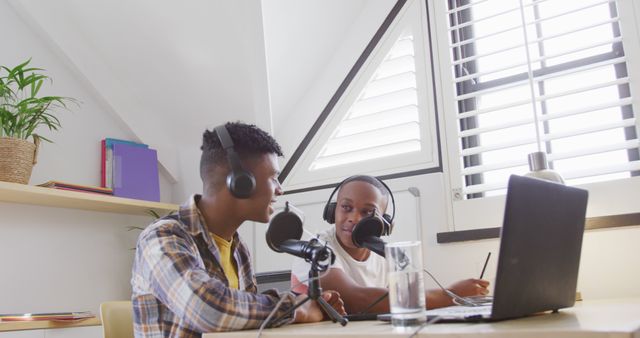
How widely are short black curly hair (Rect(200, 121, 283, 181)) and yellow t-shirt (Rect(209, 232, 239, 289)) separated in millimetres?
180

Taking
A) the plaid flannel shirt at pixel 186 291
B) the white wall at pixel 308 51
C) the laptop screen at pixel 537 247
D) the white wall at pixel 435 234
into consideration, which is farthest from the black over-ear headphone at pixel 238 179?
the white wall at pixel 308 51

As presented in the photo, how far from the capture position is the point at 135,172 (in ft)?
10.4

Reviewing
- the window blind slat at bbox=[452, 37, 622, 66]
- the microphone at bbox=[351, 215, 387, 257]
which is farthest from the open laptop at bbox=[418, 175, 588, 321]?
the window blind slat at bbox=[452, 37, 622, 66]

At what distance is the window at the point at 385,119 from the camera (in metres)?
2.80

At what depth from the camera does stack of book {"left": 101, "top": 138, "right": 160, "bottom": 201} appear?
10.1 feet

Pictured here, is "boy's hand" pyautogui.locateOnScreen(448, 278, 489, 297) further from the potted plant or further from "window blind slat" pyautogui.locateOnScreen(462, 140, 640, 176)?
the potted plant

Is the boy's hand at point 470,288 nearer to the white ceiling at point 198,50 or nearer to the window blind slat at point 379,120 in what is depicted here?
the window blind slat at point 379,120

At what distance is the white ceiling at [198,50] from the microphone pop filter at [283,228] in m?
1.88

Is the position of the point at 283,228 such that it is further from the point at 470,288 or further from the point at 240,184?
the point at 470,288

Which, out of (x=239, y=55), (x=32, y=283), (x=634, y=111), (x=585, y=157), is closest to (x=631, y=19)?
(x=634, y=111)

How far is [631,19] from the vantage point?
2.38m

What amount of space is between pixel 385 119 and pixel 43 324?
71.5 inches

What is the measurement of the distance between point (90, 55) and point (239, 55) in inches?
33.0

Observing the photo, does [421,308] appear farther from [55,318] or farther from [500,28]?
[500,28]
